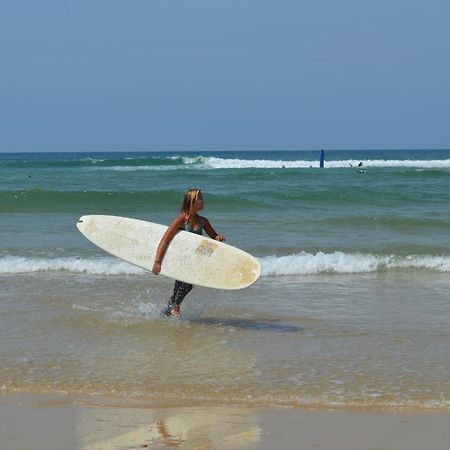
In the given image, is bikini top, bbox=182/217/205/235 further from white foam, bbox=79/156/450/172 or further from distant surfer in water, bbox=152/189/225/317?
white foam, bbox=79/156/450/172

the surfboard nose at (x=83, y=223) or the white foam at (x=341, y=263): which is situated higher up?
the surfboard nose at (x=83, y=223)

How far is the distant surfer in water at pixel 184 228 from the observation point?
691cm

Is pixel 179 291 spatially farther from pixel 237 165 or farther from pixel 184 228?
pixel 237 165

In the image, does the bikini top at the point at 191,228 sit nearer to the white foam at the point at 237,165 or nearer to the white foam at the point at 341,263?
the white foam at the point at 341,263

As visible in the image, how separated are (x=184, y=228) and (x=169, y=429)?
317cm

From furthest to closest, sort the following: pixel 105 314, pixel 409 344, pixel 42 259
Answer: pixel 42 259 < pixel 105 314 < pixel 409 344

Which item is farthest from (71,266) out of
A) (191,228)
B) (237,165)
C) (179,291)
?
(237,165)

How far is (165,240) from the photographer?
711cm

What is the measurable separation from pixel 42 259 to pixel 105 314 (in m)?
3.65

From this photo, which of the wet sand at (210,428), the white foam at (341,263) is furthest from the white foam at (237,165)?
the wet sand at (210,428)

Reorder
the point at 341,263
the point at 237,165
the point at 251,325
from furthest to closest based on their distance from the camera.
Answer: the point at 237,165
the point at 341,263
the point at 251,325

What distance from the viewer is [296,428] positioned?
423 centimetres

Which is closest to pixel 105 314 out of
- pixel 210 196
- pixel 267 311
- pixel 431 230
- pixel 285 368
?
pixel 267 311

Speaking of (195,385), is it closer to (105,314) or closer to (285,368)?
(285,368)
